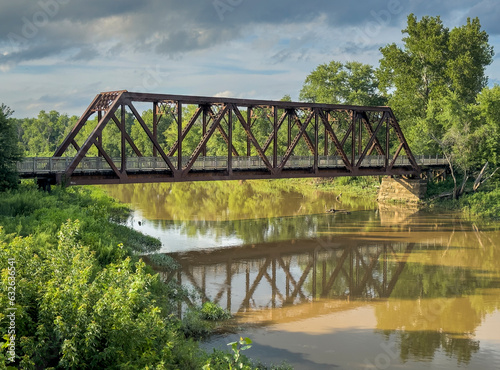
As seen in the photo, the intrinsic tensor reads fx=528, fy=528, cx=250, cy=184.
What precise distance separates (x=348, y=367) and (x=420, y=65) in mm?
52500

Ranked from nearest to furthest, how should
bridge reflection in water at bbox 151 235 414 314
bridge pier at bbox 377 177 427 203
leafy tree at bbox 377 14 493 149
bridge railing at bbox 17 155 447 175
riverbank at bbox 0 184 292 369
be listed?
riverbank at bbox 0 184 292 369 < bridge reflection in water at bbox 151 235 414 314 < bridge railing at bbox 17 155 447 175 < bridge pier at bbox 377 177 427 203 < leafy tree at bbox 377 14 493 149

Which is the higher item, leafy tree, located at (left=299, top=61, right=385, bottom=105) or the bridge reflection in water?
leafy tree, located at (left=299, top=61, right=385, bottom=105)

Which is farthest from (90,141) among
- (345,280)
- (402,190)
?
(402,190)

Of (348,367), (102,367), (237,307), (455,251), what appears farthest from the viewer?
(455,251)

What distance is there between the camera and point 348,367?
1602cm

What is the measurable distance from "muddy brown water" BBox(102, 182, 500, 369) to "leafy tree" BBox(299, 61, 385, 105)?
25575 millimetres

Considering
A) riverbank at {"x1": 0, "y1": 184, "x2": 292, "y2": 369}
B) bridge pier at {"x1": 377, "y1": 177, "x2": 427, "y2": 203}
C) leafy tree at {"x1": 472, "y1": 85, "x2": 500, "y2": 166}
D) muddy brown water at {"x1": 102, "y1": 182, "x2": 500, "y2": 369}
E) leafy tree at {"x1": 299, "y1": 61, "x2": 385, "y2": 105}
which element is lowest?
muddy brown water at {"x1": 102, "y1": 182, "x2": 500, "y2": 369}

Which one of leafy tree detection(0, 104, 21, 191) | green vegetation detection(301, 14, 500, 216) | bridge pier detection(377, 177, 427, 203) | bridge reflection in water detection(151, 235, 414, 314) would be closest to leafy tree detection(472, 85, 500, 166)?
green vegetation detection(301, 14, 500, 216)

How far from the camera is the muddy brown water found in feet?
57.2

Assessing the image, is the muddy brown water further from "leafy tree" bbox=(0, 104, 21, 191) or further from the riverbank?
"leafy tree" bbox=(0, 104, 21, 191)

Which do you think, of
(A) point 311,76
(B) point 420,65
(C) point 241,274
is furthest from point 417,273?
(A) point 311,76

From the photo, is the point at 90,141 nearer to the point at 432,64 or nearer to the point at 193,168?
the point at 193,168

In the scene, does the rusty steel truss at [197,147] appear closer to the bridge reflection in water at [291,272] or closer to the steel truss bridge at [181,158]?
the steel truss bridge at [181,158]

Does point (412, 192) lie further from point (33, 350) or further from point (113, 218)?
point (33, 350)
